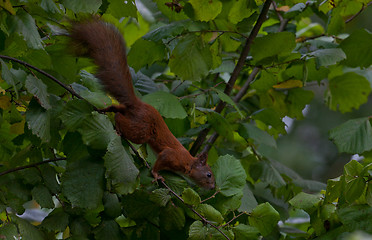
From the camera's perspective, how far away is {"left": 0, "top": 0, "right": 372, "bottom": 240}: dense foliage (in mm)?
1013

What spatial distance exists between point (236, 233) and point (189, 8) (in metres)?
0.64

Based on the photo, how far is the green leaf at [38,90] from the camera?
99cm

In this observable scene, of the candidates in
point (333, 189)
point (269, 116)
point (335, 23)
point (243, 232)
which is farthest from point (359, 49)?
point (243, 232)

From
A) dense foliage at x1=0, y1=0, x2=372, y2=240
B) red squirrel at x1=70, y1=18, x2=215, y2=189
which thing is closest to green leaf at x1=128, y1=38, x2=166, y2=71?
dense foliage at x1=0, y1=0, x2=372, y2=240

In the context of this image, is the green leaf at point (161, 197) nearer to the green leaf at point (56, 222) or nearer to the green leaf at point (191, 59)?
the green leaf at point (56, 222)

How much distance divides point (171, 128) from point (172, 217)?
474 mm

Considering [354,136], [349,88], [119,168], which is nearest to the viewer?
[119,168]

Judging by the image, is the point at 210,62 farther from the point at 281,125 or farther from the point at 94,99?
the point at 94,99

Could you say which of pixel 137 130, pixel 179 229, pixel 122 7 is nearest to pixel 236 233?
pixel 179 229

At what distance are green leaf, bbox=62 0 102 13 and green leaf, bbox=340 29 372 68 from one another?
3.03ft

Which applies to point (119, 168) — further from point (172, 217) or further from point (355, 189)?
point (355, 189)

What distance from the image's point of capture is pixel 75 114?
100 centimetres

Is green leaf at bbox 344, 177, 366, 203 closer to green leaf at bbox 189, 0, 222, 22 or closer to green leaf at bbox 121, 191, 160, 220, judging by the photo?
green leaf at bbox 121, 191, 160, 220

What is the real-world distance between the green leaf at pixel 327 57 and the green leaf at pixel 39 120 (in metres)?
0.83
